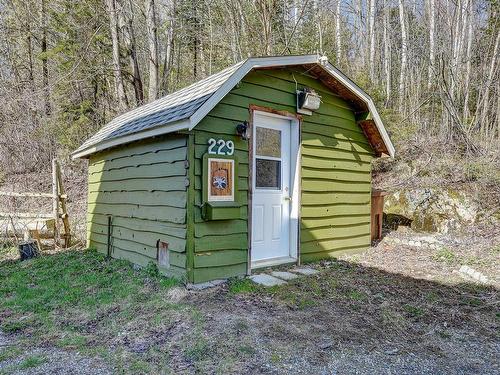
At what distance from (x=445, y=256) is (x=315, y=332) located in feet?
12.0

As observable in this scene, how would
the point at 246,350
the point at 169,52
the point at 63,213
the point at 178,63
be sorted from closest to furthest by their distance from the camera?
the point at 246,350
the point at 63,213
the point at 169,52
the point at 178,63

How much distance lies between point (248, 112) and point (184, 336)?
9.57 ft

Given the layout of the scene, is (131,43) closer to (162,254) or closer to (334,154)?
(334,154)

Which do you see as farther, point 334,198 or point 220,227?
point 334,198

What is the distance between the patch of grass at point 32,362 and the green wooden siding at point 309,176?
1.75 m

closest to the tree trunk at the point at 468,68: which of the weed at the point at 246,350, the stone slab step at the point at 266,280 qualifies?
the stone slab step at the point at 266,280

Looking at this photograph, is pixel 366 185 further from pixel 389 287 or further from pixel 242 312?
pixel 242 312

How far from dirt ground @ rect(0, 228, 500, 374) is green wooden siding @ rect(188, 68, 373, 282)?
500 millimetres

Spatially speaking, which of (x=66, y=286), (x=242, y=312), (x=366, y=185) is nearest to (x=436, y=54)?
(x=366, y=185)

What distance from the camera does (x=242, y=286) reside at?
14.4 feet

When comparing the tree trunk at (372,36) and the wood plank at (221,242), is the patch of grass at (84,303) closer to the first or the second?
the wood plank at (221,242)

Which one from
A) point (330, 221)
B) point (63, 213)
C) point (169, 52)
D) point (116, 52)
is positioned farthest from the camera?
point (169, 52)

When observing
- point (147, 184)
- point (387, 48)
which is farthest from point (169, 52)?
point (147, 184)

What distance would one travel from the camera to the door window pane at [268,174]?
5.19 m
